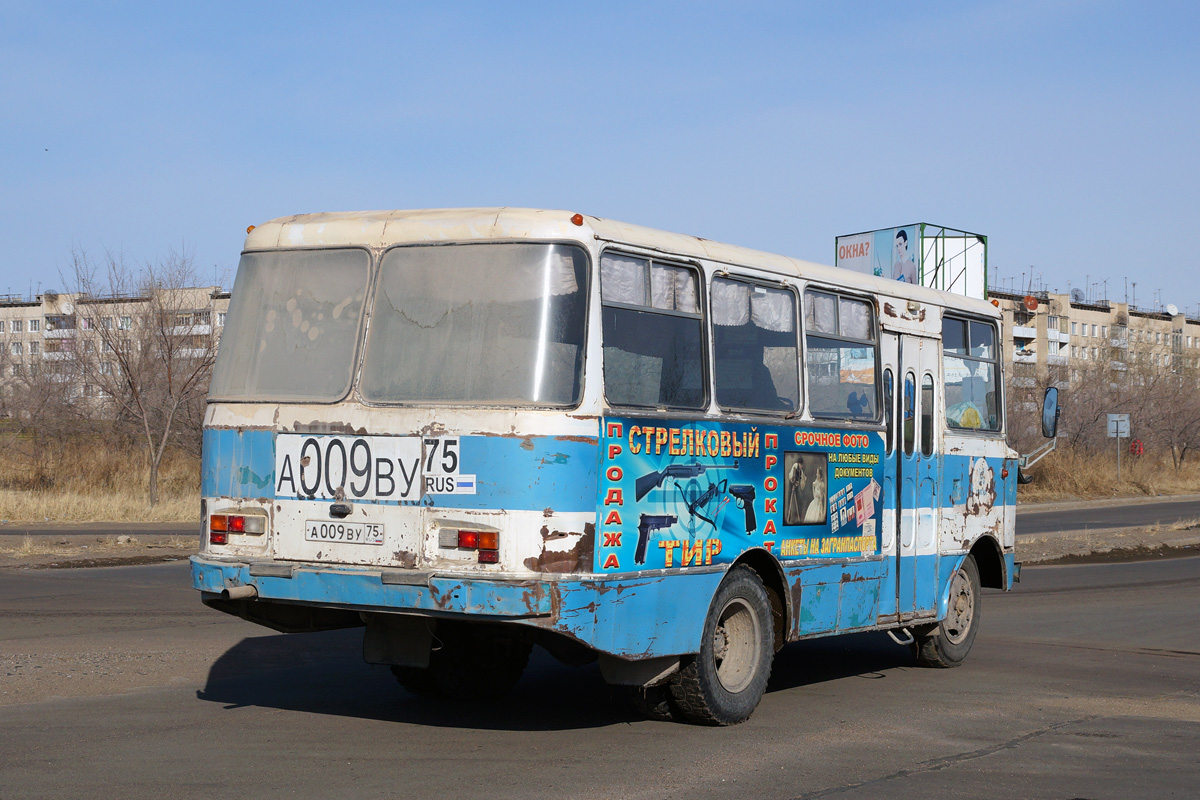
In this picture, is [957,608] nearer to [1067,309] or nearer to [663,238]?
[663,238]

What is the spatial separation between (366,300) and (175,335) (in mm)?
26555

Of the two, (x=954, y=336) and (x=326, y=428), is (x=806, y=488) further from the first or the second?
(x=326, y=428)

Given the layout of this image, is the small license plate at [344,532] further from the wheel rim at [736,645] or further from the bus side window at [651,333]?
the wheel rim at [736,645]

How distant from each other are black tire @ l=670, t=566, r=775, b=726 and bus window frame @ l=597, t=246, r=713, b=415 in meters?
1.18

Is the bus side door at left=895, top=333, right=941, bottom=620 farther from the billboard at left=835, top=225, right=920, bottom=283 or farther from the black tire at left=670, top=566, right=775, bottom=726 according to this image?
the billboard at left=835, top=225, right=920, bottom=283

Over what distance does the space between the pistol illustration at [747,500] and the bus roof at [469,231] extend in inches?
56.6

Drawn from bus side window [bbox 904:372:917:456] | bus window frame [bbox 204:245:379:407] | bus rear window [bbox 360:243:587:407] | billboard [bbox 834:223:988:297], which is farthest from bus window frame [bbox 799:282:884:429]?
billboard [bbox 834:223:988:297]

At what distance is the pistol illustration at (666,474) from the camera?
7.67 m

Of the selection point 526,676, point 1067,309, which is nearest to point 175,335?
point 526,676

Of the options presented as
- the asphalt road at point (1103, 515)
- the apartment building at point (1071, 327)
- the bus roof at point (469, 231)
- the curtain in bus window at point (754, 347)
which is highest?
the apartment building at point (1071, 327)

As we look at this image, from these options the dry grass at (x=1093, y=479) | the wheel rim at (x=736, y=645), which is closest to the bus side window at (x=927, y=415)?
the wheel rim at (x=736, y=645)

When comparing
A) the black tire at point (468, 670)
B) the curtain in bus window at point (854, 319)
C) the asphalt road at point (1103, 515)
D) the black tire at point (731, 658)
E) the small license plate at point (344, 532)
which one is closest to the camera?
the small license plate at point (344, 532)

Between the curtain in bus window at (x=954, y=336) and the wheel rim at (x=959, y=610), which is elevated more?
the curtain in bus window at (x=954, y=336)

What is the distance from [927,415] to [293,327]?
5.35 metres
